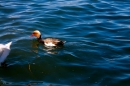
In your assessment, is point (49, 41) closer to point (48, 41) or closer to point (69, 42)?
point (48, 41)

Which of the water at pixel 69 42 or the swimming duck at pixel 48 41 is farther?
the swimming duck at pixel 48 41

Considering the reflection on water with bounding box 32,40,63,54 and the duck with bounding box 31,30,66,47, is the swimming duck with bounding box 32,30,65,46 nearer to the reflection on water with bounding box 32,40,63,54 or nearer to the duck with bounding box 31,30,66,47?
the duck with bounding box 31,30,66,47

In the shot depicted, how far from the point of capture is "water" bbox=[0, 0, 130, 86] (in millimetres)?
9047

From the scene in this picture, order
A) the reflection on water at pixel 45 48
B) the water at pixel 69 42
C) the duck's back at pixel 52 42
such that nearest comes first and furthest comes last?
1. the water at pixel 69 42
2. the reflection on water at pixel 45 48
3. the duck's back at pixel 52 42

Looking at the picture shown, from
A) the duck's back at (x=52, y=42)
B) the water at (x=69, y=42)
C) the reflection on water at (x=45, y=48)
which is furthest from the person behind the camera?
the duck's back at (x=52, y=42)

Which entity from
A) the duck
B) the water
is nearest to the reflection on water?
the water

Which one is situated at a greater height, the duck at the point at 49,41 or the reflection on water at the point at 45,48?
the duck at the point at 49,41

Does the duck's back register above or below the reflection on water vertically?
above

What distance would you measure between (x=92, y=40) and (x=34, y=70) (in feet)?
11.1

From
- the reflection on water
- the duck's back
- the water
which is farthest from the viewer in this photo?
the duck's back

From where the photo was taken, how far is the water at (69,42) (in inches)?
356

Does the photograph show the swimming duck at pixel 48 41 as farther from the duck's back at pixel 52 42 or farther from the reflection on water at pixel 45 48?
the reflection on water at pixel 45 48

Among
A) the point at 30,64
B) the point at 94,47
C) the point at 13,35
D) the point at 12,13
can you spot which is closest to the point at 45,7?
the point at 12,13

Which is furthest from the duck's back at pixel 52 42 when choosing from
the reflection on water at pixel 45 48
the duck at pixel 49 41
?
the reflection on water at pixel 45 48
